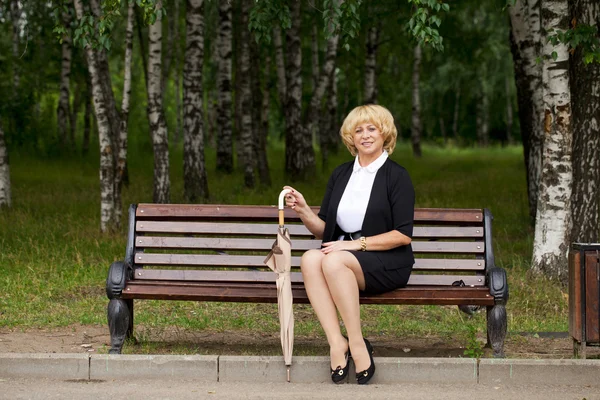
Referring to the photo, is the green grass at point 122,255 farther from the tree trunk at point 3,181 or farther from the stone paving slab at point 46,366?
the stone paving slab at point 46,366

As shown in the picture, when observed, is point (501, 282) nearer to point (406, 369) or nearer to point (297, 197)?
point (406, 369)

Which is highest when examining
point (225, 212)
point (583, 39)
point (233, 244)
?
point (583, 39)

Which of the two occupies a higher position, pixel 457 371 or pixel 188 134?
pixel 188 134

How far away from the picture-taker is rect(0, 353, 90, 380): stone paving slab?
627cm

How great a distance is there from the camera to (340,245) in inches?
252

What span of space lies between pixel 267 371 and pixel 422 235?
1.59 metres

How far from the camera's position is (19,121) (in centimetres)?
2538

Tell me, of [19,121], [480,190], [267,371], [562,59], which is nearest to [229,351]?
[267,371]

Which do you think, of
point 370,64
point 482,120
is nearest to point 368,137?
point 370,64

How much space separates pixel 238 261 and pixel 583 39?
3840mm

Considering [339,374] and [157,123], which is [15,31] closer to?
[157,123]

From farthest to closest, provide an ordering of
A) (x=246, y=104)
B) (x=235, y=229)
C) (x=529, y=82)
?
(x=246, y=104), (x=529, y=82), (x=235, y=229)

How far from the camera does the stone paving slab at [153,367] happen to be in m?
6.23

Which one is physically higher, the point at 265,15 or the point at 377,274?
the point at 265,15
